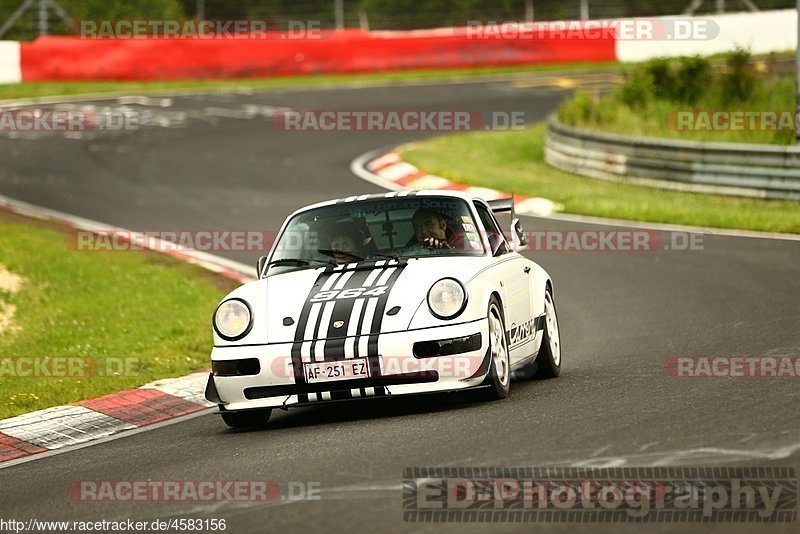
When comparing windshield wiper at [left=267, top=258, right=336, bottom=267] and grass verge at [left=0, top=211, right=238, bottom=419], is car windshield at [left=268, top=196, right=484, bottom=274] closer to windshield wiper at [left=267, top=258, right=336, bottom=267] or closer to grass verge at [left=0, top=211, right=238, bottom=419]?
windshield wiper at [left=267, top=258, right=336, bottom=267]

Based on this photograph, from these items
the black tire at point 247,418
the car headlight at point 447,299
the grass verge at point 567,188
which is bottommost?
the grass verge at point 567,188

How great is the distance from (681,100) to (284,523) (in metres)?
20.3

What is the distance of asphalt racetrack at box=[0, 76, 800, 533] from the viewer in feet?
19.4

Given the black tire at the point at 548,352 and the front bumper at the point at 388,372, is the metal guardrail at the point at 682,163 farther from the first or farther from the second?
the front bumper at the point at 388,372

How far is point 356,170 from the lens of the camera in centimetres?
2253

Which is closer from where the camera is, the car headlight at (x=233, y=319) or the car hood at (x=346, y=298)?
the car hood at (x=346, y=298)

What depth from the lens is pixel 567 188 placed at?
20.3 meters

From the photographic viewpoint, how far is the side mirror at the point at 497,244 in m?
9.14

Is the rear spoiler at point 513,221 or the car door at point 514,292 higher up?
the rear spoiler at point 513,221

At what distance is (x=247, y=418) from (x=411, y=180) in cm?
1279

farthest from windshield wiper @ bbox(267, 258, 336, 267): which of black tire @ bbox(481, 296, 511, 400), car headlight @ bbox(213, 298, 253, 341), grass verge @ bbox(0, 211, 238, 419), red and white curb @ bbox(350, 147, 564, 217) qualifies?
red and white curb @ bbox(350, 147, 564, 217)

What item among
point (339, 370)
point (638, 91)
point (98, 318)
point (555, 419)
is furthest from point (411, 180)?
point (555, 419)

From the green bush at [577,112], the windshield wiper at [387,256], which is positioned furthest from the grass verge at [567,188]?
the windshield wiper at [387,256]

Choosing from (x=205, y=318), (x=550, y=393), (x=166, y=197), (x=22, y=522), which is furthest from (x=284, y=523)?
(x=166, y=197)
